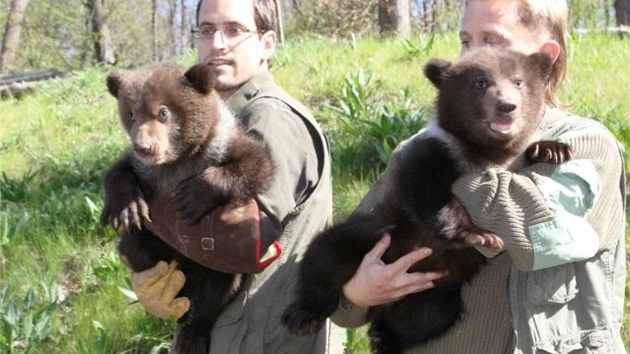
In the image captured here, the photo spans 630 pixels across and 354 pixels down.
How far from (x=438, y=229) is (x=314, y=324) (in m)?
0.81

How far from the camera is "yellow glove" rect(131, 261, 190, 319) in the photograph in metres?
3.21

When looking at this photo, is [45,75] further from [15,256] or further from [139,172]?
[139,172]

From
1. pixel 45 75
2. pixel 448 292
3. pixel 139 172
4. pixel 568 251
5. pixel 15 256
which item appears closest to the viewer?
pixel 568 251

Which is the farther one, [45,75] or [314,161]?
[45,75]

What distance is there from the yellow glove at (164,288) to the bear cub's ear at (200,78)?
751mm

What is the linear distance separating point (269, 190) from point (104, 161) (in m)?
5.22

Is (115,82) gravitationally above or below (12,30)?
above

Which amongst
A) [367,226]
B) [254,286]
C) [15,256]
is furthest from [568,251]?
[15,256]

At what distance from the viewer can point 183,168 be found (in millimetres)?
3254

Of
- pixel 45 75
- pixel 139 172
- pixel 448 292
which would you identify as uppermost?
pixel 139 172

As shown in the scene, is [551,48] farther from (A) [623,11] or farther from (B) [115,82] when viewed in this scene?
(A) [623,11]

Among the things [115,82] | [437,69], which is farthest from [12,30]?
[437,69]

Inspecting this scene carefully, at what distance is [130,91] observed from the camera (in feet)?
10.5

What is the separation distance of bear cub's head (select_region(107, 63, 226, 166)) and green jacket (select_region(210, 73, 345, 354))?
0.57ft
